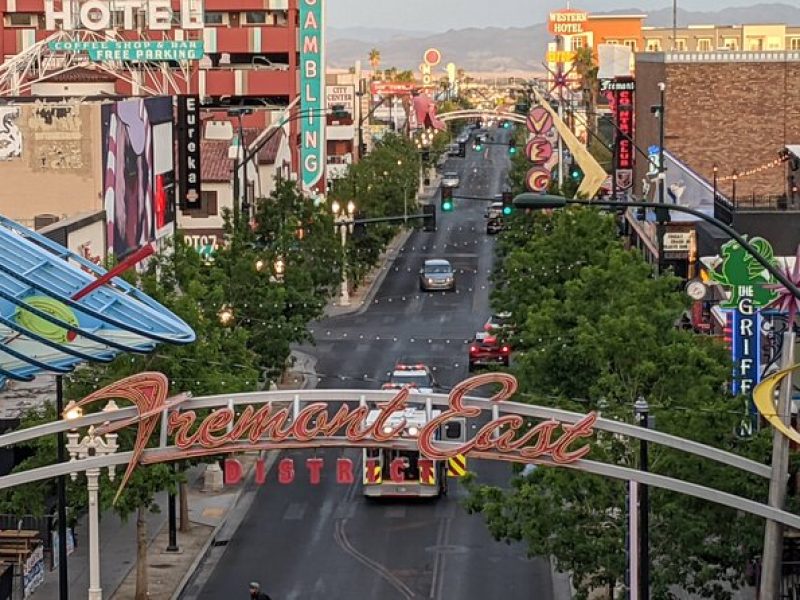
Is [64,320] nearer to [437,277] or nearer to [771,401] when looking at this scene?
[771,401]

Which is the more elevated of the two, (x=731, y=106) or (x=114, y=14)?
(x=114, y=14)

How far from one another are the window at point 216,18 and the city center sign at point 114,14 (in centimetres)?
2921

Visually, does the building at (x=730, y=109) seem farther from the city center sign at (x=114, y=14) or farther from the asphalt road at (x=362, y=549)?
the asphalt road at (x=362, y=549)

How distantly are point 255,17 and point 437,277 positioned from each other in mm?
44935

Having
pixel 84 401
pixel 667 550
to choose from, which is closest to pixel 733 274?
pixel 667 550

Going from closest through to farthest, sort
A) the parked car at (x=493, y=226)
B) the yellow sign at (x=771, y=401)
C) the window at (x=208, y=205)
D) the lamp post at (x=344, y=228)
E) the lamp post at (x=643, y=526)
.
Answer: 1. the yellow sign at (x=771, y=401)
2. the lamp post at (x=643, y=526)
3. the lamp post at (x=344, y=228)
4. the window at (x=208, y=205)
5. the parked car at (x=493, y=226)

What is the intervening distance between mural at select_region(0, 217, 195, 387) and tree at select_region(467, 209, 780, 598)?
6667mm

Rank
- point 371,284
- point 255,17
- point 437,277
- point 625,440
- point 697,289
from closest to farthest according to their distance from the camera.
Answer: point 625,440, point 697,289, point 437,277, point 371,284, point 255,17

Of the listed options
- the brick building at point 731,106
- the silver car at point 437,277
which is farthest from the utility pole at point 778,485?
the brick building at point 731,106

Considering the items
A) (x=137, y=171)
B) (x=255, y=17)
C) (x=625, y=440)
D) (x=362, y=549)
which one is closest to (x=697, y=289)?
(x=362, y=549)

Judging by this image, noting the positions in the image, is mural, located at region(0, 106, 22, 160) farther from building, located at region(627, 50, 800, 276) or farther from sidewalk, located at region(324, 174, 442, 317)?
building, located at region(627, 50, 800, 276)

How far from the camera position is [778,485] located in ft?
95.1

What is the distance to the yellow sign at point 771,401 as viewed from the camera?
28812 millimetres

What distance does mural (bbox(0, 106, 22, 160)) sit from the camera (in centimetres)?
6706
